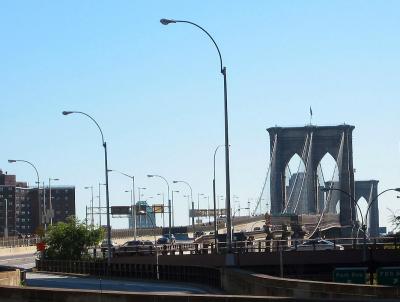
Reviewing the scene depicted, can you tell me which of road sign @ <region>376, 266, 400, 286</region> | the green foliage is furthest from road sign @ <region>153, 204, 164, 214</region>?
road sign @ <region>376, 266, 400, 286</region>

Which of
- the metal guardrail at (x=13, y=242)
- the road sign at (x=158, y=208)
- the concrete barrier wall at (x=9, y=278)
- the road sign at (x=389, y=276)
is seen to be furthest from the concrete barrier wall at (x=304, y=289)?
the road sign at (x=158, y=208)

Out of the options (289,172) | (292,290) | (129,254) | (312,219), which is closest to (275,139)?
(289,172)

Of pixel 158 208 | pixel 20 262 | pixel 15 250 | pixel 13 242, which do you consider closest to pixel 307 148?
pixel 158 208

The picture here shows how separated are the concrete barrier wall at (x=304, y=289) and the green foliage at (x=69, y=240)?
118 feet

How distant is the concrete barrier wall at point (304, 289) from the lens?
2162 cm

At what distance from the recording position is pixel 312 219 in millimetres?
150000

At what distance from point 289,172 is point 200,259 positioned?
125 metres

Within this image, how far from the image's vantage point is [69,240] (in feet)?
224

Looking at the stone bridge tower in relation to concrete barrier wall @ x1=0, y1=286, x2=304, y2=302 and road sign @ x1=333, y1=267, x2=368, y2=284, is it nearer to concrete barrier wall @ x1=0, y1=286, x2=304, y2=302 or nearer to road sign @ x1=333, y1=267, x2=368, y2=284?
road sign @ x1=333, y1=267, x2=368, y2=284

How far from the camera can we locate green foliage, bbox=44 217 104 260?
67938mm

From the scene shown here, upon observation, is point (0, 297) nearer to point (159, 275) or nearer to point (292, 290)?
point (292, 290)

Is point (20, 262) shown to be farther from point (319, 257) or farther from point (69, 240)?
point (319, 257)

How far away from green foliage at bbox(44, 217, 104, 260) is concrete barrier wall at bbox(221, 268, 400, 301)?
35874mm

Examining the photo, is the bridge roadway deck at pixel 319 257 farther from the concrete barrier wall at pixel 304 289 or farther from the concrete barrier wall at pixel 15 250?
the concrete barrier wall at pixel 15 250
